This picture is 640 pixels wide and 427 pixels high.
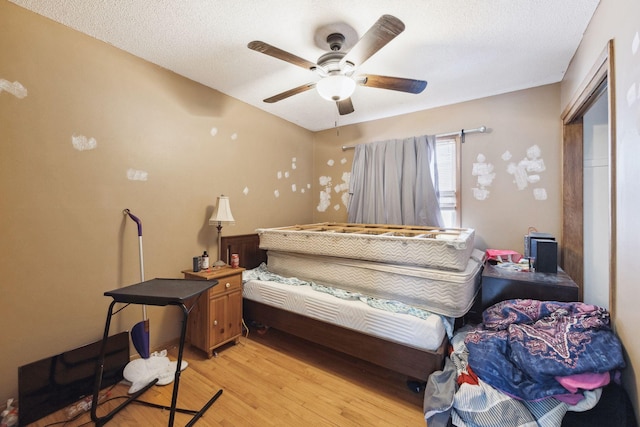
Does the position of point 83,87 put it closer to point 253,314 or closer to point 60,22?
point 60,22

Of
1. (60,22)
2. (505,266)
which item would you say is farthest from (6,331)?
(505,266)

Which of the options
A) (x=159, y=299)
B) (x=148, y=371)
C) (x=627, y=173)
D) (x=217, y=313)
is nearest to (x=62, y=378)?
(x=148, y=371)

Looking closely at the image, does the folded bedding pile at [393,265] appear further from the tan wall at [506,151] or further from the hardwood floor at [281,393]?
the hardwood floor at [281,393]

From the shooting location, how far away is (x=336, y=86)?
172 cm

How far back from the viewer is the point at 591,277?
84.0 inches

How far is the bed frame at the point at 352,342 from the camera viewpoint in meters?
1.62

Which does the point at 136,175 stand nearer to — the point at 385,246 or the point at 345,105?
the point at 345,105

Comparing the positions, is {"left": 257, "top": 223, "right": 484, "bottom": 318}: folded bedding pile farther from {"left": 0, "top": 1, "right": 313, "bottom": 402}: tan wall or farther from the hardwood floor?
{"left": 0, "top": 1, "right": 313, "bottom": 402}: tan wall

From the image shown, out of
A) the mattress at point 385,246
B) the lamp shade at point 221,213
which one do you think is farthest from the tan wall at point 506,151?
the lamp shade at point 221,213

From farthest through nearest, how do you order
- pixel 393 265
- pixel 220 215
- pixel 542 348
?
pixel 220 215 → pixel 393 265 → pixel 542 348

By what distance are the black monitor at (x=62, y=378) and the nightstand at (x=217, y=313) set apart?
524mm

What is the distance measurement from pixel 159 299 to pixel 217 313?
974 millimetres

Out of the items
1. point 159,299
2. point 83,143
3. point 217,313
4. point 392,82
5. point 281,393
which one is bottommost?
point 281,393

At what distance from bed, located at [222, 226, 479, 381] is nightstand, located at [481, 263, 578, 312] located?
107 millimetres
